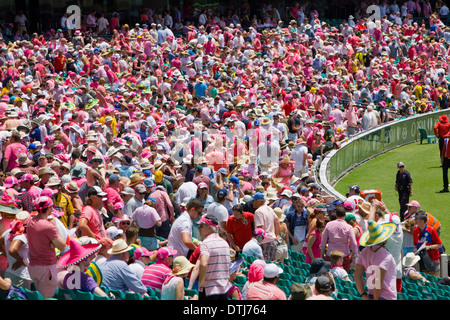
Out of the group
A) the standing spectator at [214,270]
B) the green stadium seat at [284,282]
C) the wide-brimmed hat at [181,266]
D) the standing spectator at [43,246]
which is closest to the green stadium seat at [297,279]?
the green stadium seat at [284,282]

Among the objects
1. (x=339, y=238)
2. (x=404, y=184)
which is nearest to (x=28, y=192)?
(x=339, y=238)

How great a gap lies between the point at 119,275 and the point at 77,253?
1.68 feet

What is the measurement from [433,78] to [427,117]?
4.04 metres

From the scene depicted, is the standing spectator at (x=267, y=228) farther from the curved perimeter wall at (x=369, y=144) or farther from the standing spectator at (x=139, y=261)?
the curved perimeter wall at (x=369, y=144)

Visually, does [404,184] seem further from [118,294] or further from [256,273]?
[118,294]

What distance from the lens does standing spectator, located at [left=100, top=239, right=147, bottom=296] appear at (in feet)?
27.3

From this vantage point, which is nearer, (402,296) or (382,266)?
(382,266)

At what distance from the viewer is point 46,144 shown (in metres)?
14.1

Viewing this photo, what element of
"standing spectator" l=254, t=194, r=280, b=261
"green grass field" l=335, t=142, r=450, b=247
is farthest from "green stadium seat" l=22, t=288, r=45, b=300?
"green grass field" l=335, t=142, r=450, b=247

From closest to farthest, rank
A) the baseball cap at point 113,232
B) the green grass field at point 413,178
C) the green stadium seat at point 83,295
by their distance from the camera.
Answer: the green stadium seat at point 83,295 < the baseball cap at point 113,232 < the green grass field at point 413,178

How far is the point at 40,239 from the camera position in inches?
336

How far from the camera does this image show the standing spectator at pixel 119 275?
8.33 meters

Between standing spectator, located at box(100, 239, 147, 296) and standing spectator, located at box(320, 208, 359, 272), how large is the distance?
305 centimetres
